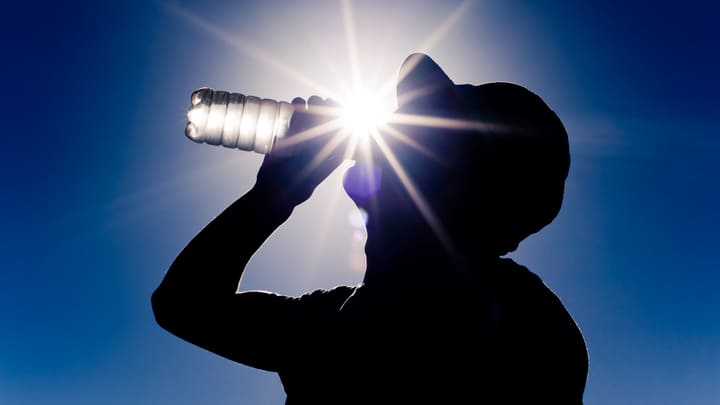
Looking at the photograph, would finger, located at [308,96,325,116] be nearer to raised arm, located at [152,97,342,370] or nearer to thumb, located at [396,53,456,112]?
raised arm, located at [152,97,342,370]

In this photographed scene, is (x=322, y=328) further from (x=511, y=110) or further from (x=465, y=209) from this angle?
(x=511, y=110)

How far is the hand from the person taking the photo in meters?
1.72

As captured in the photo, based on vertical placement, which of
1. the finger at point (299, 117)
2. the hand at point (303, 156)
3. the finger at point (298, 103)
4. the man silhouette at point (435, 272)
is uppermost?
the finger at point (298, 103)

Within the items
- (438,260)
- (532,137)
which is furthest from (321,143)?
(532,137)

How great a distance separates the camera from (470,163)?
4.84ft

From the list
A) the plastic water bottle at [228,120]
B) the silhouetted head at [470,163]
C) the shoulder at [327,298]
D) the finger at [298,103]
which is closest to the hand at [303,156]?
the finger at [298,103]

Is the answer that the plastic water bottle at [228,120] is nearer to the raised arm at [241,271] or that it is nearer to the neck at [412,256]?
the raised arm at [241,271]

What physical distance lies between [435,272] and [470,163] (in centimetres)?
38

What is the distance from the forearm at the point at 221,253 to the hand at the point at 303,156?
0.32 feet

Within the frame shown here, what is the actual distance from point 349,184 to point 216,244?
54 centimetres

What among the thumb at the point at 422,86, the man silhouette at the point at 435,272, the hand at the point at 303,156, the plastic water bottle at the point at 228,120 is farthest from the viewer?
the plastic water bottle at the point at 228,120

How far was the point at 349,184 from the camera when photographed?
1.62 metres

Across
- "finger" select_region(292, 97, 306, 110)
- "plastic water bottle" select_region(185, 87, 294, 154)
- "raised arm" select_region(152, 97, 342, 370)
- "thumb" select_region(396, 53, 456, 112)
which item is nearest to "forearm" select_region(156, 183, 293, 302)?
"raised arm" select_region(152, 97, 342, 370)

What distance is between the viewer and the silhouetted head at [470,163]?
1446 mm
